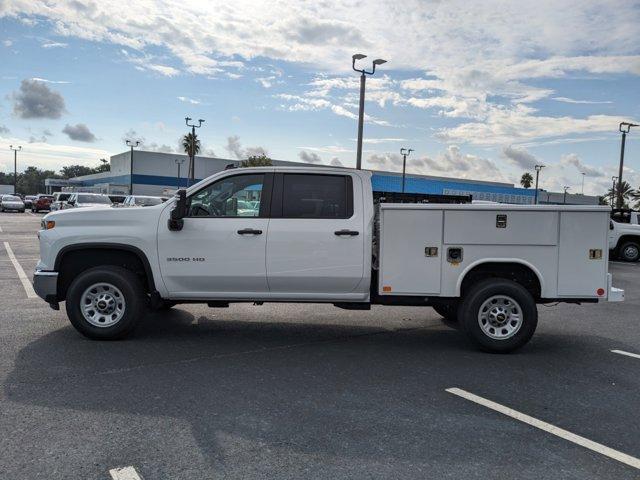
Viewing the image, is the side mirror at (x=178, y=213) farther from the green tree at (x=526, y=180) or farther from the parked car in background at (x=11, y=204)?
the green tree at (x=526, y=180)

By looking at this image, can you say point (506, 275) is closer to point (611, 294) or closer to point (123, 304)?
point (611, 294)

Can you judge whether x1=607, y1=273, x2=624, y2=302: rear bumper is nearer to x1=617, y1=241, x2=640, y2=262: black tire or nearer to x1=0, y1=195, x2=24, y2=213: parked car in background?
x1=617, y1=241, x2=640, y2=262: black tire

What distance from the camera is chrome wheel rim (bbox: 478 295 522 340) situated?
6.17m

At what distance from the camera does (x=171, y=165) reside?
77.4 metres

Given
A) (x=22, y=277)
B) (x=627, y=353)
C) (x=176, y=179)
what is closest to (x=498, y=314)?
(x=627, y=353)

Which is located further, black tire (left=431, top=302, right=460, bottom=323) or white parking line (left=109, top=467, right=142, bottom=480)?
black tire (left=431, top=302, right=460, bottom=323)

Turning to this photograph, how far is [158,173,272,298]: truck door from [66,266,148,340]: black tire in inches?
15.8

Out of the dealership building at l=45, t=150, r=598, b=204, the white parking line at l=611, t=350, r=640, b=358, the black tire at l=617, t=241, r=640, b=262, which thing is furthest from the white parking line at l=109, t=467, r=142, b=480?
the dealership building at l=45, t=150, r=598, b=204

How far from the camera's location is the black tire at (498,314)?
6098 millimetres

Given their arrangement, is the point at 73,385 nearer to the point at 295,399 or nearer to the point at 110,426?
the point at 110,426

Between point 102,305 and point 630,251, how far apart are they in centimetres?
1785

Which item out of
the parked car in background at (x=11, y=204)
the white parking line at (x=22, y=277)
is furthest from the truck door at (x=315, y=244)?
the parked car in background at (x=11, y=204)

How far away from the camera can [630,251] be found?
1870cm

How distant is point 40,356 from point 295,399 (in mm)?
2825
